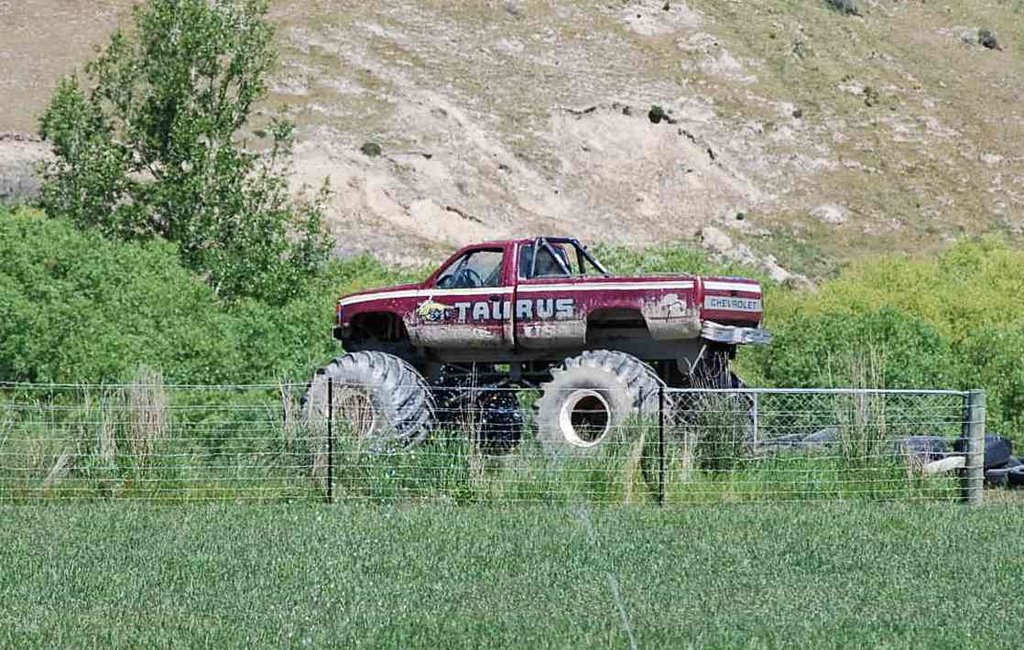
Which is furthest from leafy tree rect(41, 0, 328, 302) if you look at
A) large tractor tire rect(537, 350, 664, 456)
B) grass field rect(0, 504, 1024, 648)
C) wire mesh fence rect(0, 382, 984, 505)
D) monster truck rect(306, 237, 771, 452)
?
grass field rect(0, 504, 1024, 648)

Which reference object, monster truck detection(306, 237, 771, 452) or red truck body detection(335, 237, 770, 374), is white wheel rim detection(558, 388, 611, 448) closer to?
monster truck detection(306, 237, 771, 452)

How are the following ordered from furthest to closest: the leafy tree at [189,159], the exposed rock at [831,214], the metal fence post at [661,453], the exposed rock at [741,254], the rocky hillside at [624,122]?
the exposed rock at [831,214] → the rocky hillside at [624,122] → the exposed rock at [741,254] → the leafy tree at [189,159] → the metal fence post at [661,453]

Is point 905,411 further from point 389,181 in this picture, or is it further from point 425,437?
point 389,181

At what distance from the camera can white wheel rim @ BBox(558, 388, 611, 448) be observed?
1706 cm

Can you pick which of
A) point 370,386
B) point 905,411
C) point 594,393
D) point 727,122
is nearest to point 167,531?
point 370,386

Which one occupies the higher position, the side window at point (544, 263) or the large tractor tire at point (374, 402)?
the side window at point (544, 263)

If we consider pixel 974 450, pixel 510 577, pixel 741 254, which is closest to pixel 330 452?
pixel 510 577

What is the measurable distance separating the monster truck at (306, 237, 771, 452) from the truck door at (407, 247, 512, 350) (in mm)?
15

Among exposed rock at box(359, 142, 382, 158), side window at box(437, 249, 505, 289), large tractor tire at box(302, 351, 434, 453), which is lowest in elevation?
large tractor tire at box(302, 351, 434, 453)

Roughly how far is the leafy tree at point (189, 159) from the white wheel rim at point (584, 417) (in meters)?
20.1

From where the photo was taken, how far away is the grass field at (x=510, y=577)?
8.69 m

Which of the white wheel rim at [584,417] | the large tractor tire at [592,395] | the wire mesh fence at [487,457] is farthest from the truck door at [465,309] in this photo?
the wire mesh fence at [487,457]

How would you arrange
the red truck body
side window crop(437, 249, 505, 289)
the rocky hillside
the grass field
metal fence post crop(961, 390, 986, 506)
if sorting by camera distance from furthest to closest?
the rocky hillside < side window crop(437, 249, 505, 289) < the red truck body < metal fence post crop(961, 390, 986, 506) < the grass field

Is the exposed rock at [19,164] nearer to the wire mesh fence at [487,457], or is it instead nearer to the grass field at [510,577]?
the wire mesh fence at [487,457]
